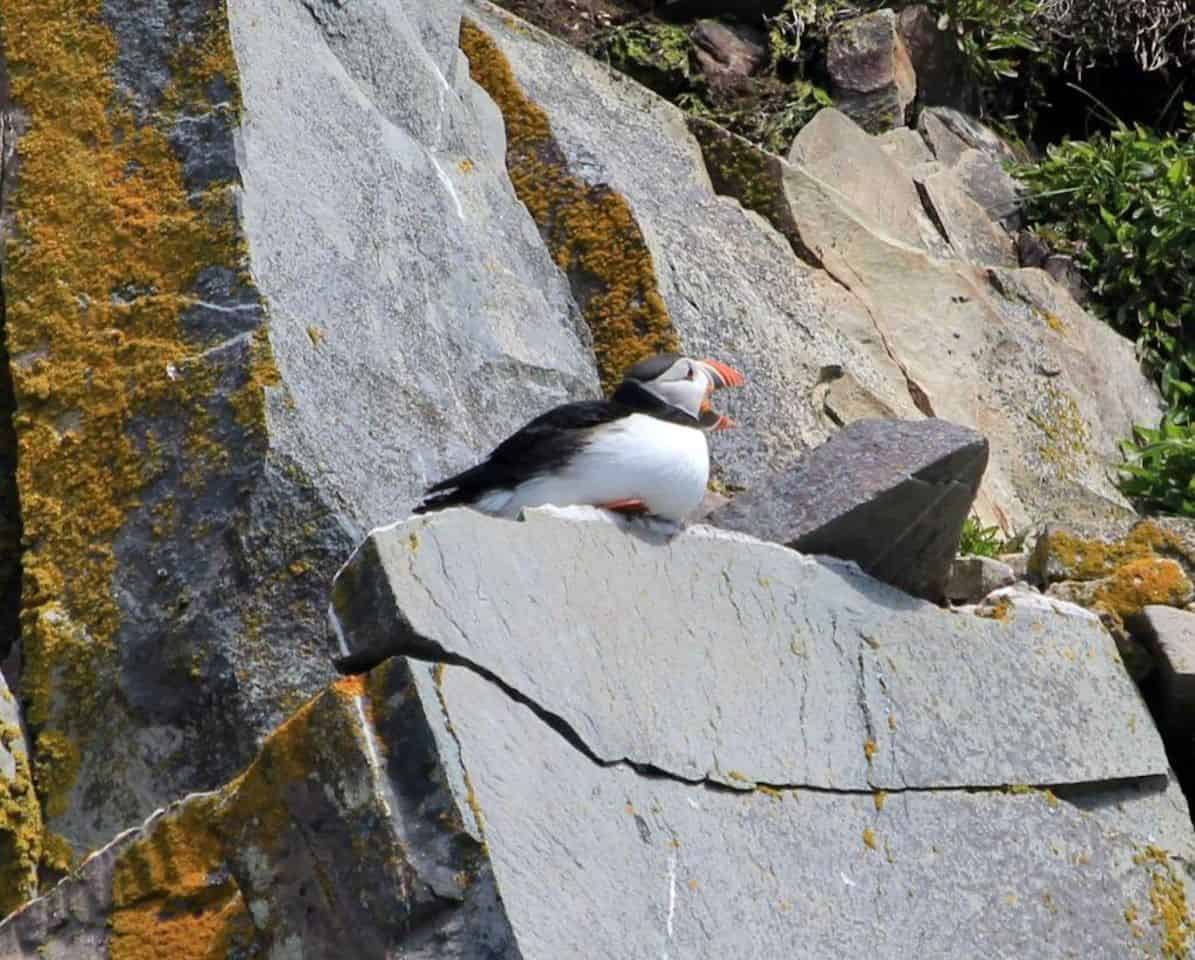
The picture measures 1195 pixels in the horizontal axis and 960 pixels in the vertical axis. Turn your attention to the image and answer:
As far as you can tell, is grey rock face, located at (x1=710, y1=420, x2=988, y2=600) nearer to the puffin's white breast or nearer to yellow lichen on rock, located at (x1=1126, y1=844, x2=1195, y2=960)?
the puffin's white breast

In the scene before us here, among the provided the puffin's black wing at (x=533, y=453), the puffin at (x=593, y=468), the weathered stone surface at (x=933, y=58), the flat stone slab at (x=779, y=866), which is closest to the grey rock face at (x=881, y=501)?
the puffin at (x=593, y=468)

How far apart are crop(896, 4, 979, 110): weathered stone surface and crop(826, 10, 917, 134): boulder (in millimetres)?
237

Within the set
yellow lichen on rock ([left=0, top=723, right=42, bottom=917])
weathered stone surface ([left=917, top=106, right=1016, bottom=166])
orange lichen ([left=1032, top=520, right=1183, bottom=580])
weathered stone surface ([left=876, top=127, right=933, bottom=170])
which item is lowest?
yellow lichen on rock ([left=0, top=723, right=42, bottom=917])

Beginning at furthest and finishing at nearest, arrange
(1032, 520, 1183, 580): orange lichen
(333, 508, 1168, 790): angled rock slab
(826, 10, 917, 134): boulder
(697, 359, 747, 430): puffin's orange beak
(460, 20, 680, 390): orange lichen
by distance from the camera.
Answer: (826, 10, 917, 134): boulder → (460, 20, 680, 390): orange lichen → (1032, 520, 1183, 580): orange lichen → (697, 359, 747, 430): puffin's orange beak → (333, 508, 1168, 790): angled rock slab

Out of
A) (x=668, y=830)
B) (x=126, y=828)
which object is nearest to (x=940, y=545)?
(x=668, y=830)

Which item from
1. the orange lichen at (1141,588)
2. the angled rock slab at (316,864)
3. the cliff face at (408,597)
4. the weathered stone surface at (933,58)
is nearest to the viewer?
the angled rock slab at (316,864)

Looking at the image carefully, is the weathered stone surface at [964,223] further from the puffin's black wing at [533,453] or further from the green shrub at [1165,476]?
the puffin's black wing at [533,453]

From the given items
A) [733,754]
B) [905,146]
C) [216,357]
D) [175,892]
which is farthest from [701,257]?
[175,892]

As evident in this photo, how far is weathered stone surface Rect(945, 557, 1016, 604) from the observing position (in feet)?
17.9

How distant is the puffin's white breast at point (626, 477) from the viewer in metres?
4.70

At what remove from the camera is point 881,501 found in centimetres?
500

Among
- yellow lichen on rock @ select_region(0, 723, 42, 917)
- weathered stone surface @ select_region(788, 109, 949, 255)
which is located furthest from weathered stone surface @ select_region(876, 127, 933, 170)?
Answer: yellow lichen on rock @ select_region(0, 723, 42, 917)

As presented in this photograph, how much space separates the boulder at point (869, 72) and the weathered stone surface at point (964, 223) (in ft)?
1.15

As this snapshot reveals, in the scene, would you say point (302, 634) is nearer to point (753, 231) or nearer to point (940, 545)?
point (940, 545)
